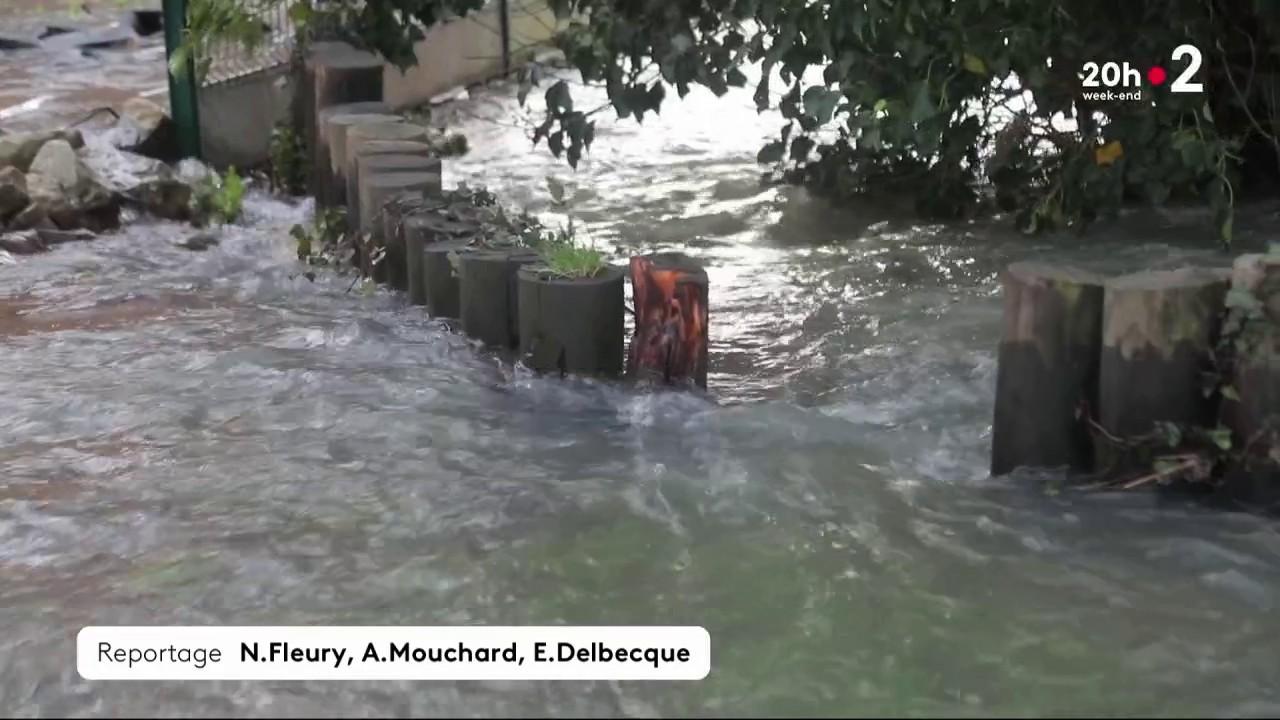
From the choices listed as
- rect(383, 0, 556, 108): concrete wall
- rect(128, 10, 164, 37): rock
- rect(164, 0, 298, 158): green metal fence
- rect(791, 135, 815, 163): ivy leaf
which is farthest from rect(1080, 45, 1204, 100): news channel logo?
rect(128, 10, 164, 37): rock

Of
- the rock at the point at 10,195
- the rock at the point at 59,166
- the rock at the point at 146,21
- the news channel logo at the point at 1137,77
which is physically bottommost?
the rock at the point at 10,195

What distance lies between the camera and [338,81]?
911 cm

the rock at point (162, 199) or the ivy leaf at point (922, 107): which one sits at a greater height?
the ivy leaf at point (922, 107)

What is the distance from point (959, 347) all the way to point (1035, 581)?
2.29 m

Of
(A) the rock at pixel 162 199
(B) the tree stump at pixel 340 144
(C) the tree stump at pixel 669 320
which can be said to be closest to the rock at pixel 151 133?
(A) the rock at pixel 162 199

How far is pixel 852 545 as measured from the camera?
16.1 ft

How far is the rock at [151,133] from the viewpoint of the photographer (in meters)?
9.76

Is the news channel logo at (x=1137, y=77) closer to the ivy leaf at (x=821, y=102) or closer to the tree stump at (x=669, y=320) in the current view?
the ivy leaf at (x=821, y=102)

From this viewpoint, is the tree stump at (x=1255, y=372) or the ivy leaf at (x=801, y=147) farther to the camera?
the ivy leaf at (x=801, y=147)

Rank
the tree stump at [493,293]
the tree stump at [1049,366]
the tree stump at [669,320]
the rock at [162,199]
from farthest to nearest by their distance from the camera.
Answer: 1. the rock at [162,199]
2. the tree stump at [493,293]
3. the tree stump at [669,320]
4. the tree stump at [1049,366]

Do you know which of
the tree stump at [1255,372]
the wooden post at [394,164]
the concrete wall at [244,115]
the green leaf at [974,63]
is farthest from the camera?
the concrete wall at [244,115]

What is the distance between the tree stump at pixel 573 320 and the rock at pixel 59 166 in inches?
151

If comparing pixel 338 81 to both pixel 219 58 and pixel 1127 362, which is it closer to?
pixel 219 58
